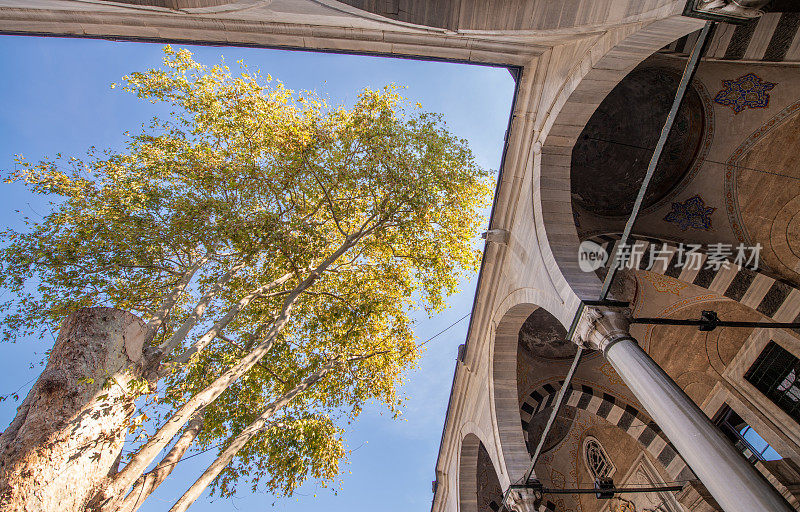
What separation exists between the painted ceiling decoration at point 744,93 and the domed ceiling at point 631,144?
39 centimetres

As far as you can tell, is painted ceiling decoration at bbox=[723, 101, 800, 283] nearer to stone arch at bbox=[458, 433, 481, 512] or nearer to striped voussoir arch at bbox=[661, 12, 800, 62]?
striped voussoir arch at bbox=[661, 12, 800, 62]

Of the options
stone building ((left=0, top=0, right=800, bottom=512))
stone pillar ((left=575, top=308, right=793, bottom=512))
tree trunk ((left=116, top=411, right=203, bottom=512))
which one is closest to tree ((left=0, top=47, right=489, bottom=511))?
tree trunk ((left=116, top=411, right=203, bottom=512))

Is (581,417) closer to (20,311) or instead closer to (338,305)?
(338,305)

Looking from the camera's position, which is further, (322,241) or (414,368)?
(414,368)

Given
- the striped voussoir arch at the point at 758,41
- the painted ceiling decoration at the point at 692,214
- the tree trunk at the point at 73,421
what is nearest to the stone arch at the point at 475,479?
the painted ceiling decoration at the point at 692,214

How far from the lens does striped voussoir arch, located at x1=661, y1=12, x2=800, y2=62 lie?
540 centimetres

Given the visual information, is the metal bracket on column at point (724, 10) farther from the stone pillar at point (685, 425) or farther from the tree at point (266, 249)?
the tree at point (266, 249)

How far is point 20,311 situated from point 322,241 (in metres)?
5.85

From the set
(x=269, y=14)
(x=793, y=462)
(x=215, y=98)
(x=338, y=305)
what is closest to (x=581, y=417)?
(x=793, y=462)

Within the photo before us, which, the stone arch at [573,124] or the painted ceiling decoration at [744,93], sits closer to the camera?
the stone arch at [573,124]

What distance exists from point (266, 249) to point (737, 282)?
9.27m

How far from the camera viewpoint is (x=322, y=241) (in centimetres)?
809

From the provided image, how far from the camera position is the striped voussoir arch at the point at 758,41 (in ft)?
17.7

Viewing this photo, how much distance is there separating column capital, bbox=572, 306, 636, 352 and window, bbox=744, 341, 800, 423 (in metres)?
6.31
